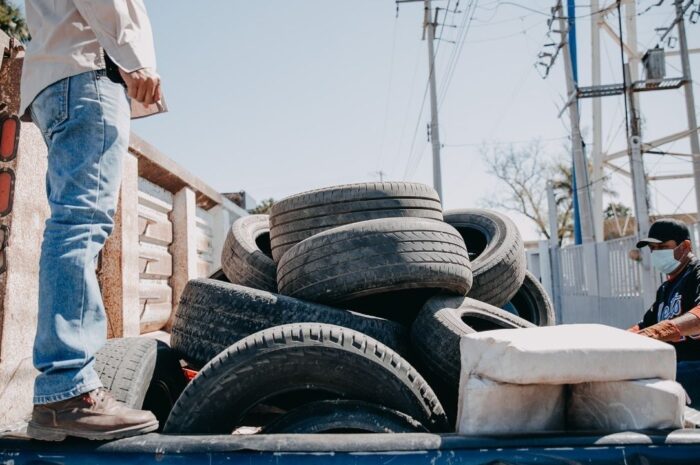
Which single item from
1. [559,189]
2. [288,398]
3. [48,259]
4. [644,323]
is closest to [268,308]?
[288,398]

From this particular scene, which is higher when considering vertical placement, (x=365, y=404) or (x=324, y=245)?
(x=324, y=245)

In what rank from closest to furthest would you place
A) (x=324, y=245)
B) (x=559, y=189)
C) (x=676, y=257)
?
(x=324, y=245), (x=676, y=257), (x=559, y=189)

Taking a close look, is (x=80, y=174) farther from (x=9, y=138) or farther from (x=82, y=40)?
(x=9, y=138)

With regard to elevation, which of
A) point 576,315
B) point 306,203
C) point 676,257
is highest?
point 306,203

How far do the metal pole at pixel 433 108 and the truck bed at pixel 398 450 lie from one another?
56.4 ft

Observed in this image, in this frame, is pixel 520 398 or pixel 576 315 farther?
pixel 576 315

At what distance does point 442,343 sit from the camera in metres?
2.44

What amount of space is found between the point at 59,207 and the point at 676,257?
371 centimetres

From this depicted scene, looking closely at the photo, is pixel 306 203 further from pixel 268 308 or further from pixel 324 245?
pixel 268 308

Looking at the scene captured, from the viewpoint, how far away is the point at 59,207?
5.80ft

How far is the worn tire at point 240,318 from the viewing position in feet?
8.01

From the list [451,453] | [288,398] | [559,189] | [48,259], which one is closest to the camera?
[451,453]

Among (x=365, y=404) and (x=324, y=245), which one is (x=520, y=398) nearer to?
(x=365, y=404)

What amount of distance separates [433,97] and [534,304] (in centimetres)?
1826
